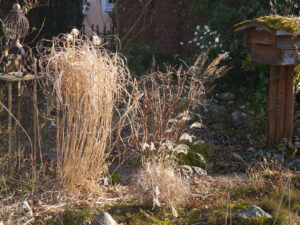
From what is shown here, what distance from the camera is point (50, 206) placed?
14.0ft

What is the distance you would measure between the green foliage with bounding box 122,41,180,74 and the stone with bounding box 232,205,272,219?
5.24 meters

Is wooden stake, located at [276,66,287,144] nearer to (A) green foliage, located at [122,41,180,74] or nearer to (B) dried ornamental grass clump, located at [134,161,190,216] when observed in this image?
(B) dried ornamental grass clump, located at [134,161,190,216]

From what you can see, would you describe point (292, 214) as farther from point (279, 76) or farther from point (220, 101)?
point (220, 101)

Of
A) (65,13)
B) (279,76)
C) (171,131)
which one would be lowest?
(171,131)

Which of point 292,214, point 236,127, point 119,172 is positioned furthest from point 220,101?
point 292,214

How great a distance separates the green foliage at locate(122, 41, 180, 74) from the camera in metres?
9.19

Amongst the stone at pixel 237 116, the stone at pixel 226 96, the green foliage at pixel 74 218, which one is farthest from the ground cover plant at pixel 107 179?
the stone at pixel 226 96

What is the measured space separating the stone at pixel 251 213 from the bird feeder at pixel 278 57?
2407 millimetres

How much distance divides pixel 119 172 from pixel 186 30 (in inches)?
221

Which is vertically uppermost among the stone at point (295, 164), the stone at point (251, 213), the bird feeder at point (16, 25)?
the bird feeder at point (16, 25)

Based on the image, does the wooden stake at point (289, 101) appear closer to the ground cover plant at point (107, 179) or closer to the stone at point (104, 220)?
the ground cover plant at point (107, 179)

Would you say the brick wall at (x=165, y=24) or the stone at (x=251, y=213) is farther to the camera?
the brick wall at (x=165, y=24)

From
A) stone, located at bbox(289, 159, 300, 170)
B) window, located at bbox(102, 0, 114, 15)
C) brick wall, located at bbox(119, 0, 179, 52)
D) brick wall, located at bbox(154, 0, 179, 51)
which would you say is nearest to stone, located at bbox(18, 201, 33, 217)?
stone, located at bbox(289, 159, 300, 170)

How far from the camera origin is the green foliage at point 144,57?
9188mm
